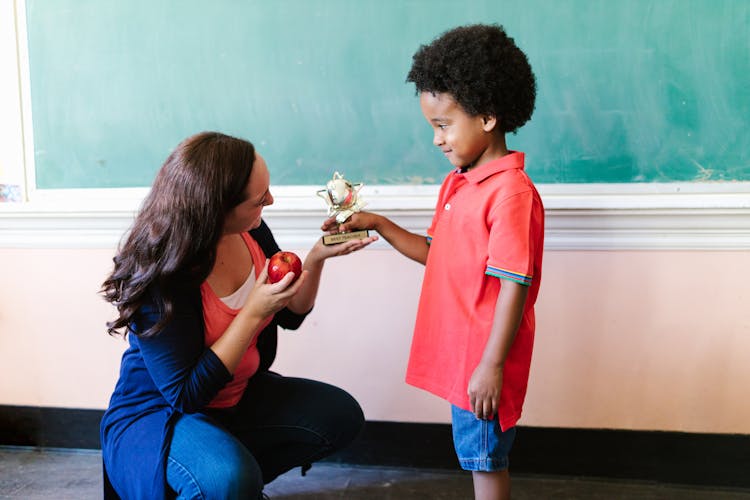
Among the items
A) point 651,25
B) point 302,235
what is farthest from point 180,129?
point 651,25

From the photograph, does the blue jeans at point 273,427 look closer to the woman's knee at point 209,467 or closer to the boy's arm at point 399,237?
the woman's knee at point 209,467

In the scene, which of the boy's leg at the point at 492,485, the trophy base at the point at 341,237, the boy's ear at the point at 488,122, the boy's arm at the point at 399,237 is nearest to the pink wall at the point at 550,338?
the boy's arm at the point at 399,237

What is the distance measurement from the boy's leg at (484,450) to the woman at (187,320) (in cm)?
48

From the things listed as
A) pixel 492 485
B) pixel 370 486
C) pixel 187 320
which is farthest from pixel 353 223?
pixel 370 486

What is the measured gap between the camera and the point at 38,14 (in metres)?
2.02

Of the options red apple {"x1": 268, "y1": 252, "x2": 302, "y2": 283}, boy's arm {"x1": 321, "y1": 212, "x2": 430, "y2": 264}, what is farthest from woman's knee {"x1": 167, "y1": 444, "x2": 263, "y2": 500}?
boy's arm {"x1": 321, "y1": 212, "x2": 430, "y2": 264}

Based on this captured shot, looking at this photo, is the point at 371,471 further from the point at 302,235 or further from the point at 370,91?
the point at 370,91

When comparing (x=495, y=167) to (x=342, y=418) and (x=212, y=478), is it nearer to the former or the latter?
(x=342, y=418)

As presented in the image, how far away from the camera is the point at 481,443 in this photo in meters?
1.44

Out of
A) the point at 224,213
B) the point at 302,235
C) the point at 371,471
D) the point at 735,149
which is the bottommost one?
the point at 371,471

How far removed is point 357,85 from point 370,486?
126 cm

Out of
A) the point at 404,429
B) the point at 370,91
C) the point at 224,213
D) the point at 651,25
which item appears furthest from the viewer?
the point at 404,429

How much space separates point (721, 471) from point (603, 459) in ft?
1.15

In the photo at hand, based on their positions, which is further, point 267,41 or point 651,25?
point 267,41
